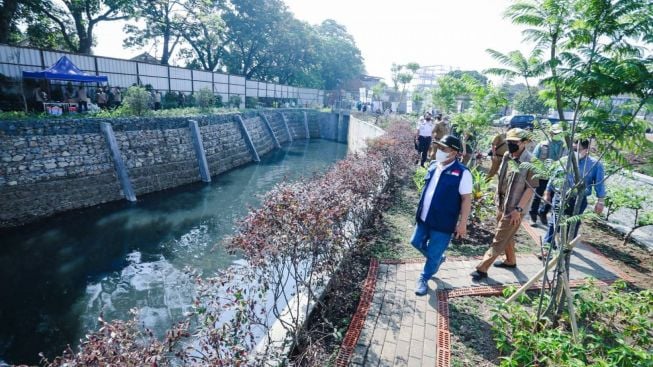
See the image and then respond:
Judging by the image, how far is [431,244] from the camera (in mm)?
4062

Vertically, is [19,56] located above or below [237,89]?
above

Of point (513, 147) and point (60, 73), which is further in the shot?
point (60, 73)

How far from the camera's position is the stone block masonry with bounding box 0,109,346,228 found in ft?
29.2

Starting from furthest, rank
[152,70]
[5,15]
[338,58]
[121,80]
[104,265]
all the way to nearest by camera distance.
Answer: [338,58], [152,70], [121,80], [5,15], [104,265]

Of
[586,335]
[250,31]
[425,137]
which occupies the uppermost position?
[250,31]

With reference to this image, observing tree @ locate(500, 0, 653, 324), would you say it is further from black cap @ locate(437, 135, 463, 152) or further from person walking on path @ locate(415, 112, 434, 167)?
person walking on path @ locate(415, 112, 434, 167)

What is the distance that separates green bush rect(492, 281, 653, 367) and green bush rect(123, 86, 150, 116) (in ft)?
43.4

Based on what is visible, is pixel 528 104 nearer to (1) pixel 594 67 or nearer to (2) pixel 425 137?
(2) pixel 425 137

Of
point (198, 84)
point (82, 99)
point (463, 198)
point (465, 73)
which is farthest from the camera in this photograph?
point (198, 84)

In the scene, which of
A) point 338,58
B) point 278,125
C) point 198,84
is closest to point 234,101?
point 198,84

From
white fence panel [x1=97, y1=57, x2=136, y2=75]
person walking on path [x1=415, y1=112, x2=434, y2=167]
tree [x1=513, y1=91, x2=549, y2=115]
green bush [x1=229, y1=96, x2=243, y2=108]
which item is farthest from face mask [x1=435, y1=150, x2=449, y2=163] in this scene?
green bush [x1=229, y1=96, x2=243, y2=108]

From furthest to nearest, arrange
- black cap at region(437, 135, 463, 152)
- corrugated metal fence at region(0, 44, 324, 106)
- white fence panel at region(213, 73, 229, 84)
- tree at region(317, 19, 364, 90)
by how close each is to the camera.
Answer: tree at region(317, 19, 364, 90), white fence panel at region(213, 73, 229, 84), corrugated metal fence at region(0, 44, 324, 106), black cap at region(437, 135, 463, 152)

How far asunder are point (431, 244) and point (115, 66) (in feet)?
54.6

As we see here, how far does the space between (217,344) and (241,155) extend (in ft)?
55.1
